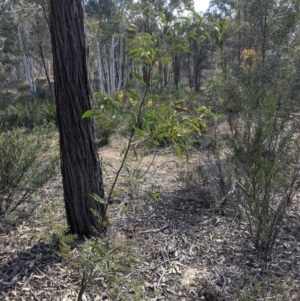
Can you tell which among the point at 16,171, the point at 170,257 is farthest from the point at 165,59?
the point at 16,171

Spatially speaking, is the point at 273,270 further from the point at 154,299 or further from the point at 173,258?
the point at 154,299

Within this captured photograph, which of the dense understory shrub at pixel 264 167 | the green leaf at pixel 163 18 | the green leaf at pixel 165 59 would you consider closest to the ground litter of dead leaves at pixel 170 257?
the dense understory shrub at pixel 264 167

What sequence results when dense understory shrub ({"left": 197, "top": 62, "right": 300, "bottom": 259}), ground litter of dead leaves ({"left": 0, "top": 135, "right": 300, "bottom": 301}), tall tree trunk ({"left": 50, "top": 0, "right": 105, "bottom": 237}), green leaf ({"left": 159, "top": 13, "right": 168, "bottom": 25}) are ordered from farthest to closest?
dense understory shrub ({"left": 197, "top": 62, "right": 300, "bottom": 259}) → tall tree trunk ({"left": 50, "top": 0, "right": 105, "bottom": 237}) → ground litter of dead leaves ({"left": 0, "top": 135, "right": 300, "bottom": 301}) → green leaf ({"left": 159, "top": 13, "right": 168, "bottom": 25})

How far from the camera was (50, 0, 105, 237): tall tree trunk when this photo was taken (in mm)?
2211

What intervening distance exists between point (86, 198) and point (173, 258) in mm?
836

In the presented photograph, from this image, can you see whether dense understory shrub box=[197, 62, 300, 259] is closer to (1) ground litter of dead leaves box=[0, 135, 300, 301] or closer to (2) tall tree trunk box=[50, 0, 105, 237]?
(1) ground litter of dead leaves box=[0, 135, 300, 301]

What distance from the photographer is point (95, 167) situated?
2479 millimetres

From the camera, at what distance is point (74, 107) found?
7.48ft

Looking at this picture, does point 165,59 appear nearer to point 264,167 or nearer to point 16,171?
point 264,167

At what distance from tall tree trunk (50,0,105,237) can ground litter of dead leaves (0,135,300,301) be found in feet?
0.98

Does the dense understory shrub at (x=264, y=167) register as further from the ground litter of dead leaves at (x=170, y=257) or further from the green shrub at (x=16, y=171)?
the green shrub at (x=16, y=171)

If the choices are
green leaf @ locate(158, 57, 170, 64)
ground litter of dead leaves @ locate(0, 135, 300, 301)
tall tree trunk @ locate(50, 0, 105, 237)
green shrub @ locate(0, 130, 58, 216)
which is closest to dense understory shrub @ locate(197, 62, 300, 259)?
ground litter of dead leaves @ locate(0, 135, 300, 301)

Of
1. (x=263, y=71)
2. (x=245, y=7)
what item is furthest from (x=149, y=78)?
(x=245, y=7)

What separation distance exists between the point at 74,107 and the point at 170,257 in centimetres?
138
